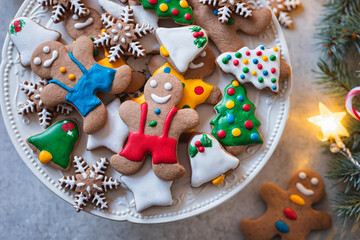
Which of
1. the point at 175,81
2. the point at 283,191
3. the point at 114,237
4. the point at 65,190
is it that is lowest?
the point at 114,237

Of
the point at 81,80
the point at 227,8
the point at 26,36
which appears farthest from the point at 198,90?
the point at 26,36

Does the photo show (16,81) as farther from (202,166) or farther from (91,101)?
(202,166)

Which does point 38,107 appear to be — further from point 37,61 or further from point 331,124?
point 331,124

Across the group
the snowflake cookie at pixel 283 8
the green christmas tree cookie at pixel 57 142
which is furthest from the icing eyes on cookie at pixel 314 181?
the green christmas tree cookie at pixel 57 142

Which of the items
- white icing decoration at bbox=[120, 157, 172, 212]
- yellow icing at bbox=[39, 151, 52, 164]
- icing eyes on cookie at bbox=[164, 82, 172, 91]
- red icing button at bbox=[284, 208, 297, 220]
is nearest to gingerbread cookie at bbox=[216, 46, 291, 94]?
icing eyes on cookie at bbox=[164, 82, 172, 91]

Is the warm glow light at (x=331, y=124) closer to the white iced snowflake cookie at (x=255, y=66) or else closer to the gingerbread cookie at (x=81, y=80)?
the white iced snowflake cookie at (x=255, y=66)

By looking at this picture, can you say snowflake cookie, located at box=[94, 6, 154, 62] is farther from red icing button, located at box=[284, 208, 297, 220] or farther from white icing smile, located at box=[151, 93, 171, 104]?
red icing button, located at box=[284, 208, 297, 220]

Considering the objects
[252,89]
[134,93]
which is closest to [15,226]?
[134,93]
